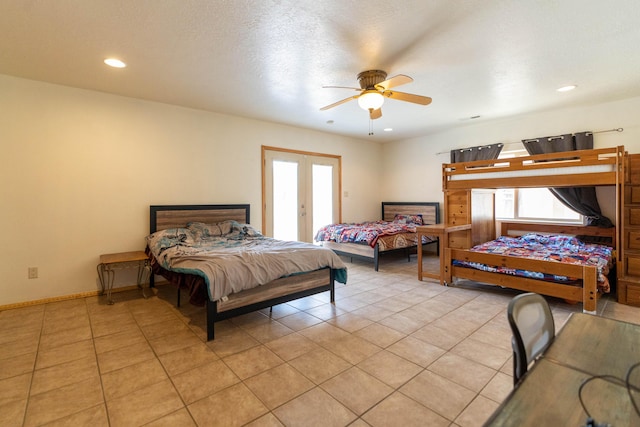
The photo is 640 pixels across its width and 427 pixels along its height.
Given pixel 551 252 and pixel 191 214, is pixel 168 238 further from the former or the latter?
pixel 551 252

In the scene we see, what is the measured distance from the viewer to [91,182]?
151 inches

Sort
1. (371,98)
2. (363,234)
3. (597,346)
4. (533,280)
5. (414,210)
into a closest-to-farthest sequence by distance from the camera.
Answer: (597,346)
(371,98)
(533,280)
(363,234)
(414,210)

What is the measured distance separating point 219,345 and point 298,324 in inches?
29.8

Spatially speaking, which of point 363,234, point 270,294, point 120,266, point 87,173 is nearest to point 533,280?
point 363,234

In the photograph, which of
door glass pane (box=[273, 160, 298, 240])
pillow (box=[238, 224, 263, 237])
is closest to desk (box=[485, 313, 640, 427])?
pillow (box=[238, 224, 263, 237])

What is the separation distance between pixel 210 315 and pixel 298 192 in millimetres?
3538

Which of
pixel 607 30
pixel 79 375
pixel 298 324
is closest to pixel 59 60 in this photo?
pixel 79 375

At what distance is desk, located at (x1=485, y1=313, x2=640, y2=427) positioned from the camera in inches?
30.3

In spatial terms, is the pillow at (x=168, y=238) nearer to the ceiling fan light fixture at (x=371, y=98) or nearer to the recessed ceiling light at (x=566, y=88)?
the ceiling fan light fixture at (x=371, y=98)

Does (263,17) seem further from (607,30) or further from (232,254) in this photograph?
(607,30)

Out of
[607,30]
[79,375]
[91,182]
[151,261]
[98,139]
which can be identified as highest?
[607,30]

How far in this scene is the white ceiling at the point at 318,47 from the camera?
2211mm

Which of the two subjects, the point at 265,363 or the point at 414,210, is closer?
the point at 265,363

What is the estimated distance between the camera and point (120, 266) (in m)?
3.76
